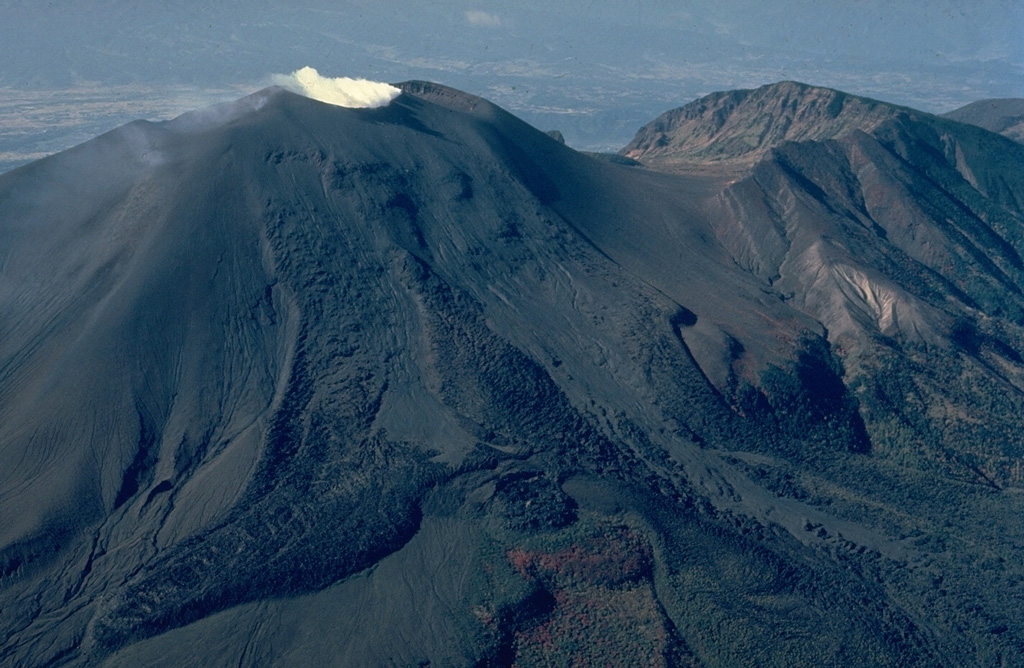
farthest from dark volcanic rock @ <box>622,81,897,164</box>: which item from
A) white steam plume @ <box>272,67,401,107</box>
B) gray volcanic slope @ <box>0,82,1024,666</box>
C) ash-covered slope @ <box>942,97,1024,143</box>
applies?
white steam plume @ <box>272,67,401,107</box>

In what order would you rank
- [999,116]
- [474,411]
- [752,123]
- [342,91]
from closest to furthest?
[474,411], [342,91], [752,123], [999,116]

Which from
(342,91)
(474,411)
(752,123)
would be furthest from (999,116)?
(474,411)

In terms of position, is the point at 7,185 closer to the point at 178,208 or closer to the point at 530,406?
the point at 178,208

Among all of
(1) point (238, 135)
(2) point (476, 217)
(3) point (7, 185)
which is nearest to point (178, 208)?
(1) point (238, 135)

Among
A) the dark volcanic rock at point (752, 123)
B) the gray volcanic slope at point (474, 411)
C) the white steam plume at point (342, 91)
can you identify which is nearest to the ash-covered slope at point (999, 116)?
the dark volcanic rock at point (752, 123)

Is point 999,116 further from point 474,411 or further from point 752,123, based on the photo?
point 474,411

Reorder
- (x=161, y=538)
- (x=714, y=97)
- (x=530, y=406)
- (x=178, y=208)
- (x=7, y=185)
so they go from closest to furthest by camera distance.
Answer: (x=161, y=538)
(x=530, y=406)
(x=178, y=208)
(x=7, y=185)
(x=714, y=97)

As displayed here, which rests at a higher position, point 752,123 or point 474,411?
point 752,123
